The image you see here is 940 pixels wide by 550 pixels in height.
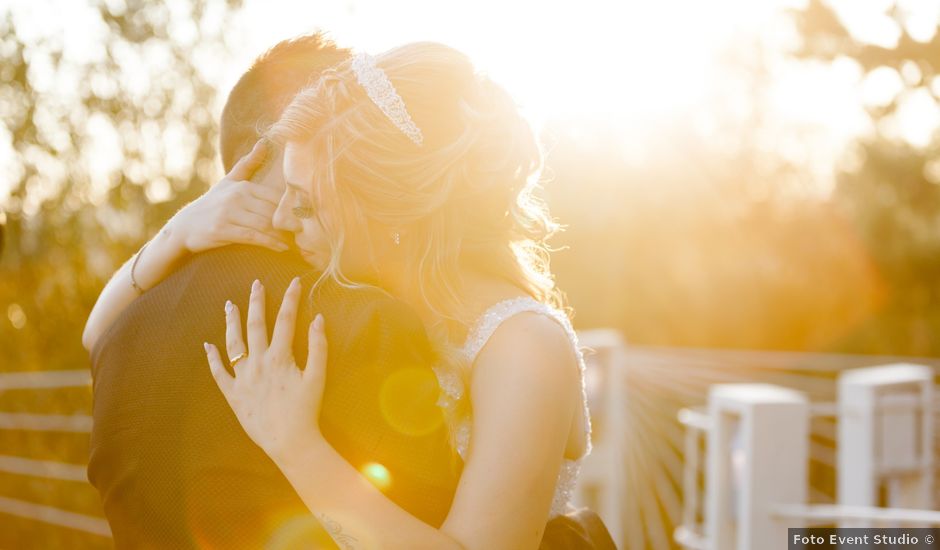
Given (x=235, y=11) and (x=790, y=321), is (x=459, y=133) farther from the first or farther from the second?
(x=790, y=321)

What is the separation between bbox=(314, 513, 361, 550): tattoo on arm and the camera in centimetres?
147

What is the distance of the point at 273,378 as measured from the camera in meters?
1.50

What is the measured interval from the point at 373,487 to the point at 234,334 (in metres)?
0.33

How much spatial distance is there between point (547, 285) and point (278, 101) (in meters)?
0.69

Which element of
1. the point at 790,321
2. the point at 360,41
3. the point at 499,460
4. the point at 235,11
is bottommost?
the point at 499,460

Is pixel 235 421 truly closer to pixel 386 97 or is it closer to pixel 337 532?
pixel 337 532

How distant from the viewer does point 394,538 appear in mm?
1440

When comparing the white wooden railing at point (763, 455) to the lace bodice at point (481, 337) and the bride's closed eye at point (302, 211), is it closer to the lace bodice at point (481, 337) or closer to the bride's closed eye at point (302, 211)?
the lace bodice at point (481, 337)

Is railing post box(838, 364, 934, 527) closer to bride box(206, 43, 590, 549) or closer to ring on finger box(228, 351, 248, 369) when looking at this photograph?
bride box(206, 43, 590, 549)

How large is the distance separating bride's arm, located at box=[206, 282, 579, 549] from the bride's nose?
0.19 meters

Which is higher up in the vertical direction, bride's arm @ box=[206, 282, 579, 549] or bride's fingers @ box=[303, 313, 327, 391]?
bride's fingers @ box=[303, 313, 327, 391]

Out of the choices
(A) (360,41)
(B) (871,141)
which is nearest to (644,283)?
(B) (871,141)

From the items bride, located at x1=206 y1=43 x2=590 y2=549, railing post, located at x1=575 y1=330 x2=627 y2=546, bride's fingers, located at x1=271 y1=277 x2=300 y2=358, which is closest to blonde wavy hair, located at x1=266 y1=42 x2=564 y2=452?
bride, located at x1=206 y1=43 x2=590 y2=549

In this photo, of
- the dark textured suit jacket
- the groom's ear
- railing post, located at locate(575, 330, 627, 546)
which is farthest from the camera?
railing post, located at locate(575, 330, 627, 546)
